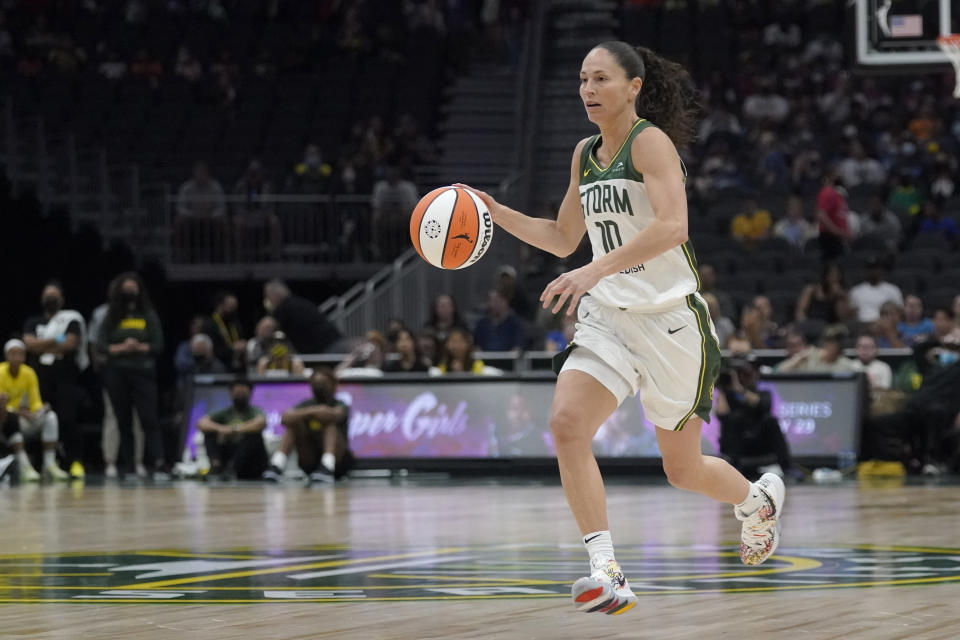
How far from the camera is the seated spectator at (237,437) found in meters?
15.2

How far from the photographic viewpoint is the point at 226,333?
1766cm

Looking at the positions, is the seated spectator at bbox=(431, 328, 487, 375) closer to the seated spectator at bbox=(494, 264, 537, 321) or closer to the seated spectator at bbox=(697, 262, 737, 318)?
the seated spectator at bbox=(494, 264, 537, 321)

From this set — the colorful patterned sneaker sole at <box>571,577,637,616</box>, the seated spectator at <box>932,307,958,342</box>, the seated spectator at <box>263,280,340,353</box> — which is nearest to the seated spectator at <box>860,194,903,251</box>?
the seated spectator at <box>932,307,958,342</box>

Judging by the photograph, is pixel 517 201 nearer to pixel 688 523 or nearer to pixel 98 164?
pixel 98 164

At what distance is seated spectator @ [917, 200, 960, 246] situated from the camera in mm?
18359

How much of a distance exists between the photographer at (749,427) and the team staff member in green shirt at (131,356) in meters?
5.55

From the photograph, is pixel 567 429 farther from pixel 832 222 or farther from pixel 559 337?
pixel 832 222

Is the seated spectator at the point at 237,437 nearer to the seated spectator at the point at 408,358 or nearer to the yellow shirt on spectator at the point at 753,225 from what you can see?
the seated spectator at the point at 408,358

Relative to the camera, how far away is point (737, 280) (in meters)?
18.4

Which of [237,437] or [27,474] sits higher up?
[237,437]

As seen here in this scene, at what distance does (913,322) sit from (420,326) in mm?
5935

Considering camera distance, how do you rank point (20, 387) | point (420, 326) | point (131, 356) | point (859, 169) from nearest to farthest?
1. point (20, 387)
2. point (131, 356)
3. point (420, 326)
4. point (859, 169)

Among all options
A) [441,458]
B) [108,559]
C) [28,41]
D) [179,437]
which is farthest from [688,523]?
[28,41]

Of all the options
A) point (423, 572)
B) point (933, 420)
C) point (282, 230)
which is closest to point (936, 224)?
point (933, 420)
